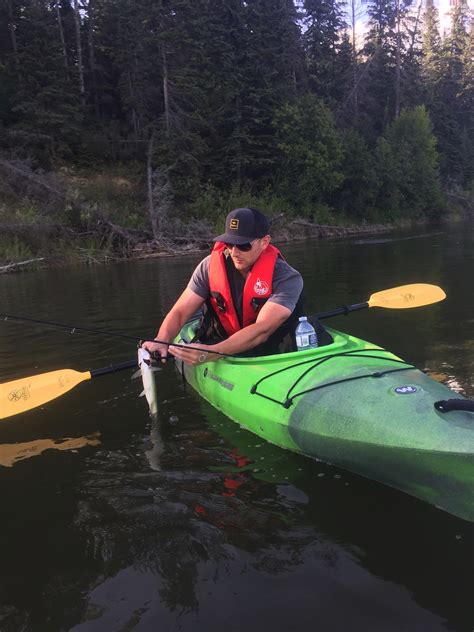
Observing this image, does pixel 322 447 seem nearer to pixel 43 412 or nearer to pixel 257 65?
pixel 43 412

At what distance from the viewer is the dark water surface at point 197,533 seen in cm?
210

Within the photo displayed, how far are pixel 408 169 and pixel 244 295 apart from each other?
32584 mm

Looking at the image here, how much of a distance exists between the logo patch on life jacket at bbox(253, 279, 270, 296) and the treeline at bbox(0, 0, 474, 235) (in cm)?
1578

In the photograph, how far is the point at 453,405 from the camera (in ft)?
8.34

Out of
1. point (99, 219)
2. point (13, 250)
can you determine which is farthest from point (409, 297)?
point (99, 219)

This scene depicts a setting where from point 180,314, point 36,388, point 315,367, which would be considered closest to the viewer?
point 315,367

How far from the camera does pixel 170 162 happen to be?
22703mm

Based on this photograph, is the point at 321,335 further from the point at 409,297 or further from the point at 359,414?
the point at 409,297

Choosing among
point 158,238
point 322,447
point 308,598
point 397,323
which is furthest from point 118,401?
point 158,238

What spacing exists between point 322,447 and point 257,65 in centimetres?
2623

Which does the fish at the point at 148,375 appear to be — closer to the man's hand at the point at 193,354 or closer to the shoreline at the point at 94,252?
the man's hand at the point at 193,354

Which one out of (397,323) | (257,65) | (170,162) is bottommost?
(397,323)

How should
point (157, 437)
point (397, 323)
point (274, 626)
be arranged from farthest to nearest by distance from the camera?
point (397, 323) < point (157, 437) < point (274, 626)

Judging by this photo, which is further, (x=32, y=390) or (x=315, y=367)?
(x=32, y=390)
